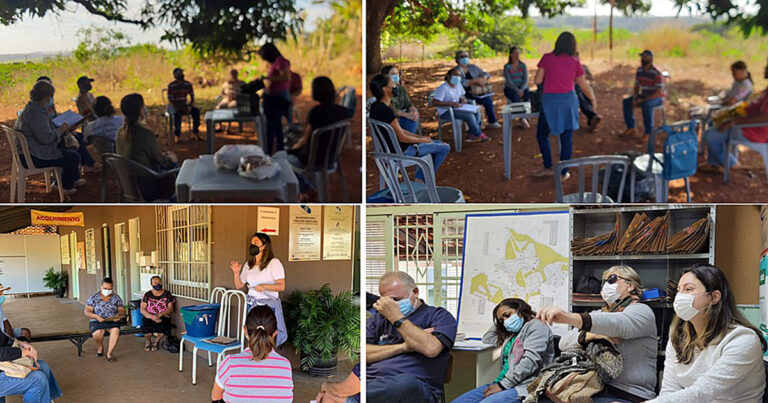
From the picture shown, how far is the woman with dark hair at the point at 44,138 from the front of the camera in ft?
12.9

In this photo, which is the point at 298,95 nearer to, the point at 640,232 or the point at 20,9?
the point at 20,9

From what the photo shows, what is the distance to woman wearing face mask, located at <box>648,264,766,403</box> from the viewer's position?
366cm

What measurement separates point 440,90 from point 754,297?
6.43ft

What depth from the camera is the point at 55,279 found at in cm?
413

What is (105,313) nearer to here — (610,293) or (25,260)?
(25,260)

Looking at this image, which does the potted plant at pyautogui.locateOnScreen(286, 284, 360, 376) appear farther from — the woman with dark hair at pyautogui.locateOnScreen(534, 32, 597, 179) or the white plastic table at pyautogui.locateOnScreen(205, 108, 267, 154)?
the woman with dark hair at pyautogui.locateOnScreen(534, 32, 597, 179)

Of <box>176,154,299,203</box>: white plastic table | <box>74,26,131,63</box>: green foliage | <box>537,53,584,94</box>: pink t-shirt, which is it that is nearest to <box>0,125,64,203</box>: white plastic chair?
<box>74,26,131,63</box>: green foliage

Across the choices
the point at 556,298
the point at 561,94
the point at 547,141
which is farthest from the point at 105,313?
the point at 561,94

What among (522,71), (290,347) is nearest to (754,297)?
(522,71)

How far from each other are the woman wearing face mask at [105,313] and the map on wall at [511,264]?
6.23 ft

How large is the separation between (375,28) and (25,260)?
7.41ft

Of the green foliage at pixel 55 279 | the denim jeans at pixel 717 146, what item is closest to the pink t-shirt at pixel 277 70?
the green foliage at pixel 55 279

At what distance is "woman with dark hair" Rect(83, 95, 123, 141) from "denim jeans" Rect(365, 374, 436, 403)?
192cm

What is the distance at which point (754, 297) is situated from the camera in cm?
394
